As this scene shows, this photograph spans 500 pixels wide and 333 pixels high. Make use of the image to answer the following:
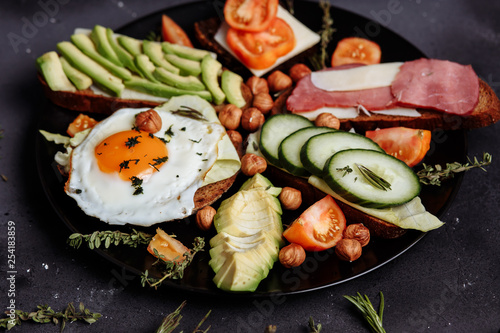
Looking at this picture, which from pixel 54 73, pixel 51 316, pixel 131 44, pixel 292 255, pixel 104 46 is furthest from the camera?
pixel 131 44

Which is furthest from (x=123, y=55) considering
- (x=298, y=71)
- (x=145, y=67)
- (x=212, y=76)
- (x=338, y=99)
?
(x=338, y=99)

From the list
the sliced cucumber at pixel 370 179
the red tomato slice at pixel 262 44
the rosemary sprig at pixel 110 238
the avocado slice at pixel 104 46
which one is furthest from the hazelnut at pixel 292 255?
the avocado slice at pixel 104 46

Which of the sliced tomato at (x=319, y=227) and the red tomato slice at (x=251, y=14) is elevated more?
the red tomato slice at (x=251, y=14)

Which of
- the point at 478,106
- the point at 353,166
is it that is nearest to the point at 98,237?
the point at 353,166

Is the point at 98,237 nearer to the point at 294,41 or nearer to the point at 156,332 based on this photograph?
the point at 156,332

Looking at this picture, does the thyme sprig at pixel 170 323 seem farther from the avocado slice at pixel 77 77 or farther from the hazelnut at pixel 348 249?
the avocado slice at pixel 77 77

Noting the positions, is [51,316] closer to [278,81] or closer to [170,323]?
[170,323]
